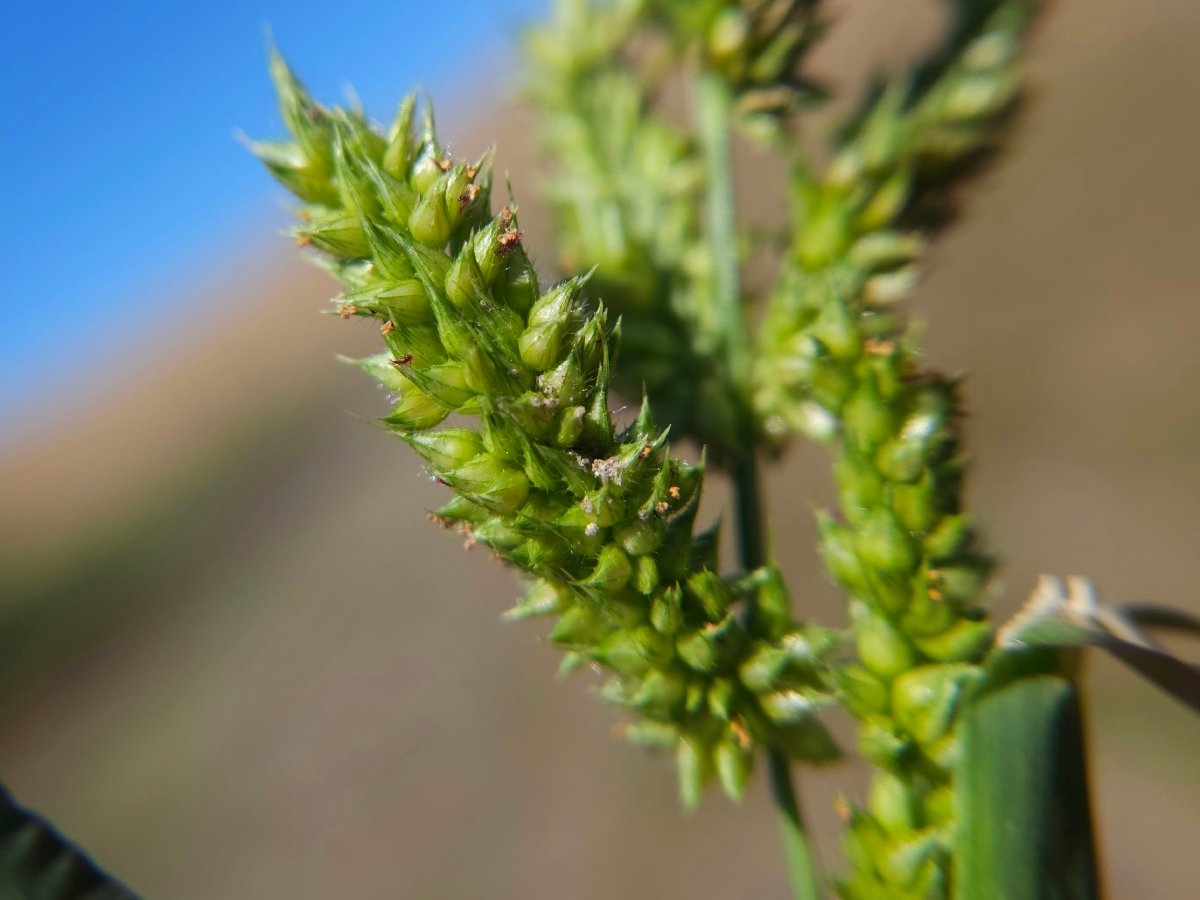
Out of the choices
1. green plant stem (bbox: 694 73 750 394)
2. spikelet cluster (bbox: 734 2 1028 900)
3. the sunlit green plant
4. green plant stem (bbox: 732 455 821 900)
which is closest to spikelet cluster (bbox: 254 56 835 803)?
the sunlit green plant

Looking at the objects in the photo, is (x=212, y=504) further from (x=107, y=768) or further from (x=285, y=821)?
(x=285, y=821)

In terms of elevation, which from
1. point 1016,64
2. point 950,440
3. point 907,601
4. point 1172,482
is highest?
point 1172,482

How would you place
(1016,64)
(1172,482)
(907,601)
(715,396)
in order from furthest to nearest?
(1172,482), (1016,64), (715,396), (907,601)

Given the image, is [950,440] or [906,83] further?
[906,83]

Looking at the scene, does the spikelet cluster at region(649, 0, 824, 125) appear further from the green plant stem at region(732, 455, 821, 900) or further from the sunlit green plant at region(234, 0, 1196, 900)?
the green plant stem at region(732, 455, 821, 900)

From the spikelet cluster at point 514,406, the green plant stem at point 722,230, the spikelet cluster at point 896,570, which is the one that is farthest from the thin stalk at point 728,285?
the spikelet cluster at point 514,406

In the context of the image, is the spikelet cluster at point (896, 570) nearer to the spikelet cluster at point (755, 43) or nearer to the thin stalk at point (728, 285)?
the thin stalk at point (728, 285)

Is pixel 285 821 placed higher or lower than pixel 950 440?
lower

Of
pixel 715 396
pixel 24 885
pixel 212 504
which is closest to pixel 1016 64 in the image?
pixel 715 396
